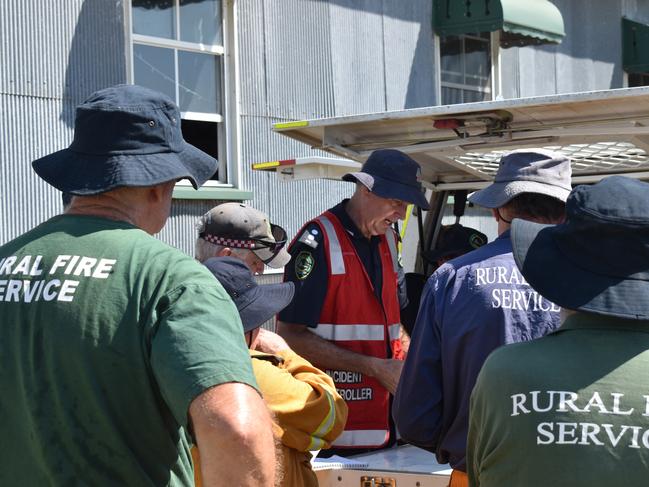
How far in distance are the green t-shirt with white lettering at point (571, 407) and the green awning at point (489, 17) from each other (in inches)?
390

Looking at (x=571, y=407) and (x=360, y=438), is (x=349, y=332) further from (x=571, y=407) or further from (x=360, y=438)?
(x=571, y=407)

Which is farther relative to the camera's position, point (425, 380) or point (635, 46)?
point (635, 46)

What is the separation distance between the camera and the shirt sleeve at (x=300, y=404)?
3.21 metres

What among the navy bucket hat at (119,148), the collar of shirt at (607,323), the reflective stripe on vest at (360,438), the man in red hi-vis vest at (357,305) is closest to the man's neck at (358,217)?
the man in red hi-vis vest at (357,305)

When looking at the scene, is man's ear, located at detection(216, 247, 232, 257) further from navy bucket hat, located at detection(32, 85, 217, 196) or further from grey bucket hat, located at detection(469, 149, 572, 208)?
navy bucket hat, located at detection(32, 85, 217, 196)

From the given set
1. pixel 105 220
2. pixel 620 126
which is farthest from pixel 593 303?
pixel 620 126

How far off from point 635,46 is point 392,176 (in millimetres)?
11271

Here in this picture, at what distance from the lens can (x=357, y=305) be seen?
4516mm

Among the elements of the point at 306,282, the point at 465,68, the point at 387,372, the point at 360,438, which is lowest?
the point at 360,438

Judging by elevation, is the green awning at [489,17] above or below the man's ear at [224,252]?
above

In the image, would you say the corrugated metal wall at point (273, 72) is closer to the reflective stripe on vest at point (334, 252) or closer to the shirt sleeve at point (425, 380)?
the reflective stripe on vest at point (334, 252)

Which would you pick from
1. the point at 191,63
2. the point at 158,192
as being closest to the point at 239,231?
the point at 158,192

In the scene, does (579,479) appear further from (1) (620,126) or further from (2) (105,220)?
(1) (620,126)

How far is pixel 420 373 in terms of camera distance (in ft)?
10.9
